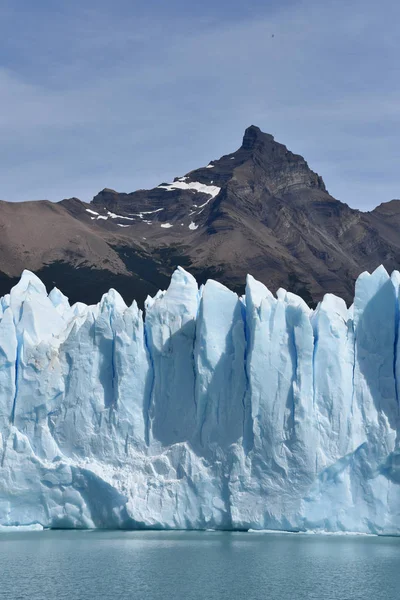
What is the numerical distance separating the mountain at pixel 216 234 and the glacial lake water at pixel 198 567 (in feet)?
146

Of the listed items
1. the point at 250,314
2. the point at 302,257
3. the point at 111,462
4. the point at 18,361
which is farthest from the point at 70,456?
the point at 302,257

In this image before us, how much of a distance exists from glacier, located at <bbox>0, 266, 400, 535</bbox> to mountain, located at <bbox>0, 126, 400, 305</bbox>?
4035 cm

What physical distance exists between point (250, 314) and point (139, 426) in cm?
491

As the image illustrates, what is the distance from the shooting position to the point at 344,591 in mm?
23281

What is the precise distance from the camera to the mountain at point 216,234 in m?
77.8

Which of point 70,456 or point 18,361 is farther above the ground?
point 18,361

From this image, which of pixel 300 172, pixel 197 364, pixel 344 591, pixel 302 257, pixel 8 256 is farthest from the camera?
pixel 300 172

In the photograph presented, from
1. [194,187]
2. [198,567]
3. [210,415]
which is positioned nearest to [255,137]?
[194,187]

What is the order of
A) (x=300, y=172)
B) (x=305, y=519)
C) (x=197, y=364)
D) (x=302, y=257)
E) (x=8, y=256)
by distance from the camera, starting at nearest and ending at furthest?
(x=305, y=519), (x=197, y=364), (x=8, y=256), (x=302, y=257), (x=300, y=172)

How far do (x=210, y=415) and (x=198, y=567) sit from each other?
6.64 m

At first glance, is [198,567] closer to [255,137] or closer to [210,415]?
[210,415]

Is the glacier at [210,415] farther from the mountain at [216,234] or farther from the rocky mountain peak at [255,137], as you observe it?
the rocky mountain peak at [255,137]

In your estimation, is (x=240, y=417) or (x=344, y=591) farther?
(x=240, y=417)

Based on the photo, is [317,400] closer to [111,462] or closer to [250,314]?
[250,314]
